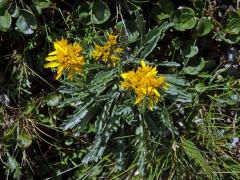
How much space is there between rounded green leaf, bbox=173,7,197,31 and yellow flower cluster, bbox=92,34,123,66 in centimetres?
53

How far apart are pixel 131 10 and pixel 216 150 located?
37.2 inches

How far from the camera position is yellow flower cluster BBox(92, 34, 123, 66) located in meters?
Result: 2.17

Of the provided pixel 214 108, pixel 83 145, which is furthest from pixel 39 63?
pixel 214 108

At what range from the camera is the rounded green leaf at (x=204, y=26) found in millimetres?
2582

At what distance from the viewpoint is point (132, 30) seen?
8.57 ft

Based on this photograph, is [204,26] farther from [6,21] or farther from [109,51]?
[6,21]

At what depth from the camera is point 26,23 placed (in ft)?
8.43

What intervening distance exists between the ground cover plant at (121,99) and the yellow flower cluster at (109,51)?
0.70ft

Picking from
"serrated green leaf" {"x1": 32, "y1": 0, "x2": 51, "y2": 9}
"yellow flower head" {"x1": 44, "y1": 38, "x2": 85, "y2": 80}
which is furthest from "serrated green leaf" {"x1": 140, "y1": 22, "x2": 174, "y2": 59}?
"serrated green leaf" {"x1": 32, "y1": 0, "x2": 51, "y2": 9}

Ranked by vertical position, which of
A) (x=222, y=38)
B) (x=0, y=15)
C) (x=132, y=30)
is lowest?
(x=222, y=38)

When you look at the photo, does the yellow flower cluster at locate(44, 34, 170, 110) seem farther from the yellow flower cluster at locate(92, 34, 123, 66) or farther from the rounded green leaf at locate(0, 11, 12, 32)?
the rounded green leaf at locate(0, 11, 12, 32)

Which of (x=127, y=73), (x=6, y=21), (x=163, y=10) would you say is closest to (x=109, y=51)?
(x=127, y=73)

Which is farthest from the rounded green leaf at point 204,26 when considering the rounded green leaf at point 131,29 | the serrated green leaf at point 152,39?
the rounded green leaf at point 131,29

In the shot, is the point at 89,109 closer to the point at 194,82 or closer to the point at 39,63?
the point at 39,63
